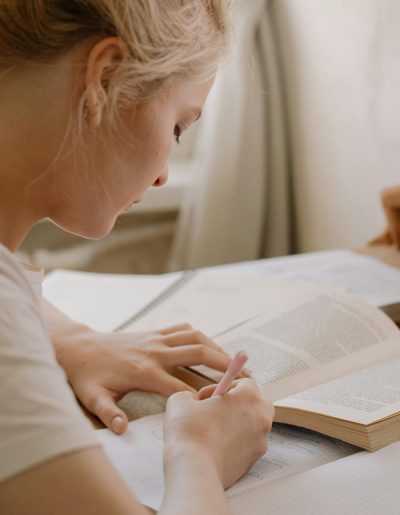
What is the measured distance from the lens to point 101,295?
3.30ft

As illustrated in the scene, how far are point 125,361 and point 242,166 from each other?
1.06m

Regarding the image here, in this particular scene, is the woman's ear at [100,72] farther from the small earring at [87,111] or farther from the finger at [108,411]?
the finger at [108,411]

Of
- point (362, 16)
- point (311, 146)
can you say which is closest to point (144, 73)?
point (362, 16)

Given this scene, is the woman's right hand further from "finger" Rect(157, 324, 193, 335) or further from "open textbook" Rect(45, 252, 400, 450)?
"finger" Rect(157, 324, 193, 335)

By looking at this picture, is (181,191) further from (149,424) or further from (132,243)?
(149,424)

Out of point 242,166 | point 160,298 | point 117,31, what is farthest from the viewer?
point 242,166

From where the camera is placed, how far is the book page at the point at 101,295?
94cm

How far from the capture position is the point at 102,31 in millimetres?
543

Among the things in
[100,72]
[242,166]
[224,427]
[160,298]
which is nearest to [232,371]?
[224,427]

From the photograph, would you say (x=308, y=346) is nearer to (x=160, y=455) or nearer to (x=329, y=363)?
(x=329, y=363)

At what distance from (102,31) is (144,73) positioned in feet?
0.15

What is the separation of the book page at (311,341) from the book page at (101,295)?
0.57 feet

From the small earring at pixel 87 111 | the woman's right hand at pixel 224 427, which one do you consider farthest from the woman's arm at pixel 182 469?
the small earring at pixel 87 111

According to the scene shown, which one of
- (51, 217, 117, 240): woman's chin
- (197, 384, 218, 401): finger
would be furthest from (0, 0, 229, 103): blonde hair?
(197, 384, 218, 401): finger
